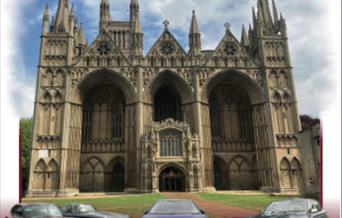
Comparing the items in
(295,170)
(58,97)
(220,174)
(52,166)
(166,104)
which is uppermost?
(58,97)

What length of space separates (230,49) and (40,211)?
124 feet

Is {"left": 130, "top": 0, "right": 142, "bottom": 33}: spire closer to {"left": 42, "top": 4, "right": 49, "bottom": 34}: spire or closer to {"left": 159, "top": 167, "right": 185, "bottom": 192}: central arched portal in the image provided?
{"left": 42, "top": 4, "right": 49, "bottom": 34}: spire

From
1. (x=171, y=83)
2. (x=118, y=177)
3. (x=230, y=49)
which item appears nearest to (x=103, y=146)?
(x=118, y=177)

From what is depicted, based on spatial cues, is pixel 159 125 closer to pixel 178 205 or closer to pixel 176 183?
pixel 176 183

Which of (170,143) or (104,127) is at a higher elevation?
(104,127)

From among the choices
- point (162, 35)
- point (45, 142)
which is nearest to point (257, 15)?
point (162, 35)

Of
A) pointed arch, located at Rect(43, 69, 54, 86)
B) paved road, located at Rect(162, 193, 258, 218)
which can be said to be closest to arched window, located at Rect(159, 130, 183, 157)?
paved road, located at Rect(162, 193, 258, 218)

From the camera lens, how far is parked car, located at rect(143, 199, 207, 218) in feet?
28.1

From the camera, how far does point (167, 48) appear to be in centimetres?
4316

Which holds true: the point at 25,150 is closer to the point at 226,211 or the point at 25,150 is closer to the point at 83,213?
the point at 226,211

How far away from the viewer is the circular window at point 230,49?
43.5 meters

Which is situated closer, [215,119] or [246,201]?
[246,201]

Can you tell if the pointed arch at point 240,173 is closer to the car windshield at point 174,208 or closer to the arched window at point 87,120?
the arched window at point 87,120

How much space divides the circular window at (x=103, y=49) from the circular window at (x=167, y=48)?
7506 millimetres
